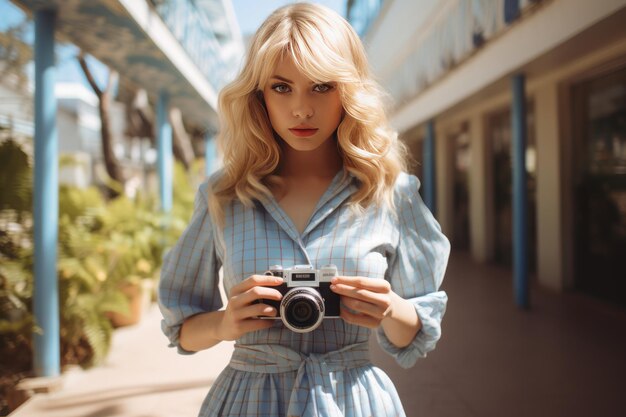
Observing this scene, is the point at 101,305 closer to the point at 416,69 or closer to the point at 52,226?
the point at 52,226

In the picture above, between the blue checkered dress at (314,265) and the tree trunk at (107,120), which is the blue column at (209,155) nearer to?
the tree trunk at (107,120)

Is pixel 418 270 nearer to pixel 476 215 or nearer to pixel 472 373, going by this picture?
pixel 472 373

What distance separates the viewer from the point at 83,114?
78.9ft

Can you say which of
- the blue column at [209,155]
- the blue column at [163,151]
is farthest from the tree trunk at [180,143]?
the blue column at [163,151]

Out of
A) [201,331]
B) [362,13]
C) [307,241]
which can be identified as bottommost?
[201,331]

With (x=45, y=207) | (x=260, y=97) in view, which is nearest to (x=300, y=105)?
(x=260, y=97)

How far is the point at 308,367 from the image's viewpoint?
1.34 metres

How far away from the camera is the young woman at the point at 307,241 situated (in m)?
1.33

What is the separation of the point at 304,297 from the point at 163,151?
8.61m

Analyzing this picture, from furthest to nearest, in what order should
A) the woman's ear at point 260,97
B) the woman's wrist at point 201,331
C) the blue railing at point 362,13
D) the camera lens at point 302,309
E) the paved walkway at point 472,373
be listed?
the blue railing at point 362,13
the paved walkway at point 472,373
the woman's ear at point 260,97
the woman's wrist at point 201,331
the camera lens at point 302,309

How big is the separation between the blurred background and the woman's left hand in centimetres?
88

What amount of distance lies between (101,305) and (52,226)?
3.33 feet

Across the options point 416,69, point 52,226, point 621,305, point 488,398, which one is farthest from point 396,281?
point 416,69

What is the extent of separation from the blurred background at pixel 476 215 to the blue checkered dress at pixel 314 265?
0.65 meters
